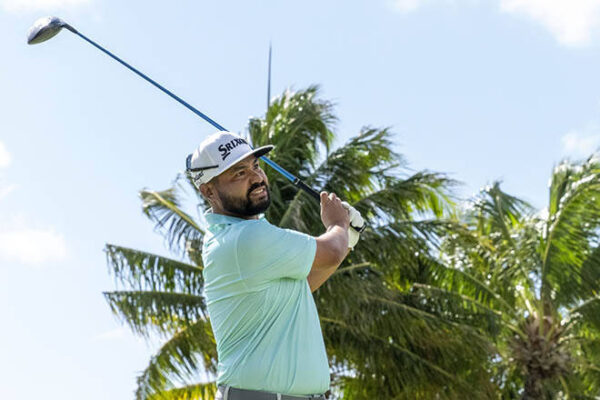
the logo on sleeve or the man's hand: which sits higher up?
the logo on sleeve

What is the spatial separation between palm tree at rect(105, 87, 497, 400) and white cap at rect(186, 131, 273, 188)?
13170mm

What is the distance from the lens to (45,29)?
6191 mm

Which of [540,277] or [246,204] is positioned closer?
[246,204]

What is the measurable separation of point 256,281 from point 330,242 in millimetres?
349

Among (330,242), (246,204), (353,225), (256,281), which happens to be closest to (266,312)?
(256,281)

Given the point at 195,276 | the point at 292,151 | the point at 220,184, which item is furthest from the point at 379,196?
the point at 220,184

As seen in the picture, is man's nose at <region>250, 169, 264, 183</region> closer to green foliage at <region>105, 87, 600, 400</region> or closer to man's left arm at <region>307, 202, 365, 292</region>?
man's left arm at <region>307, 202, 365, 292</region>

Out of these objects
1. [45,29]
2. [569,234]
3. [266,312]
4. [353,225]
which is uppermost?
[569,234]

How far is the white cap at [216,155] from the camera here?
14.4 feet

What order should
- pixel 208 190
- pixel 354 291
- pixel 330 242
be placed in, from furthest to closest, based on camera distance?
pixel 354 291 < pixel 208 190 < pixel 330 242

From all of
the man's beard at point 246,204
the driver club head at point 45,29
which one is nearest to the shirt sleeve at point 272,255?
the man's beard at point 246,204

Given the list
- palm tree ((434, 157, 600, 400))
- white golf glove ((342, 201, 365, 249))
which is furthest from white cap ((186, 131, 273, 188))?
palm tree ((434, 157, 600, 400))

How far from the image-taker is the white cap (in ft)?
14.4

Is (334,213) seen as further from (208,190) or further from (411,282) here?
(411,282)
